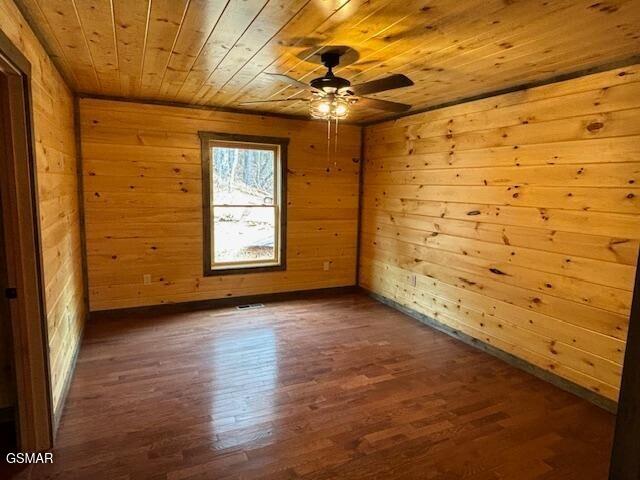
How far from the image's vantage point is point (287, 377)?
2982mm

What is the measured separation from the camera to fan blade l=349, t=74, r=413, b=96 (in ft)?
7.07

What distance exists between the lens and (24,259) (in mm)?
1956

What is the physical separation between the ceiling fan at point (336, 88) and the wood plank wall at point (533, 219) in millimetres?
1097

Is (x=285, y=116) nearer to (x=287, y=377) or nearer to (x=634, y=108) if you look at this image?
(x=287, y=377)

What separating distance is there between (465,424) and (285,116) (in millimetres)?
3639

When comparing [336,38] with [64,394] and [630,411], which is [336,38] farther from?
[64,394]

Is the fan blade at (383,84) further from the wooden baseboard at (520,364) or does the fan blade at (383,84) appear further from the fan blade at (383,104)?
the wooden baseboard at (520,364)

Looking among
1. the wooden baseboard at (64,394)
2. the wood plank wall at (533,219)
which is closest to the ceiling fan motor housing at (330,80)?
the wood plank wall at (533,219)

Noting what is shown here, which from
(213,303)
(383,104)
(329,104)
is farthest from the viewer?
(213,303)

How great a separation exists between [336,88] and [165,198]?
2.58m

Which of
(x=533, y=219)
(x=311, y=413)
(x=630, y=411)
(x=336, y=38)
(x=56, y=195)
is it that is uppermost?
(x=336, y=38)

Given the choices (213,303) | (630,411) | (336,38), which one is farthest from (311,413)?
(213,303)

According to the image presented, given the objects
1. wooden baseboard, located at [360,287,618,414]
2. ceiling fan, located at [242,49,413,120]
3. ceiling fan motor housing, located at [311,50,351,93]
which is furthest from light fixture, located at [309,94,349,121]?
wooden baseboard, located at [360,287,618,414]

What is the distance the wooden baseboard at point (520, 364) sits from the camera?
2.69 metres
